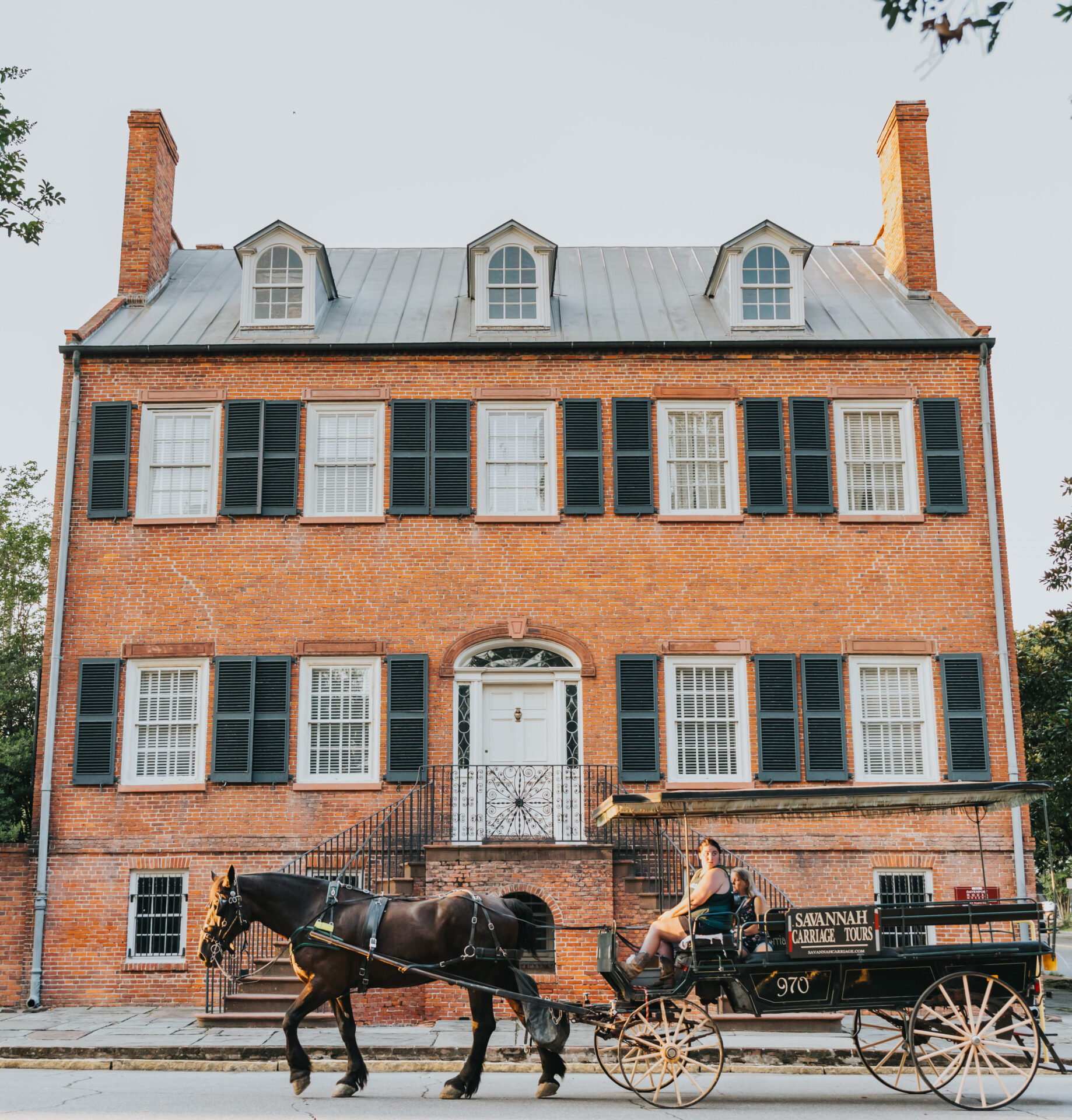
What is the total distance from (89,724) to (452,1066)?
775cm

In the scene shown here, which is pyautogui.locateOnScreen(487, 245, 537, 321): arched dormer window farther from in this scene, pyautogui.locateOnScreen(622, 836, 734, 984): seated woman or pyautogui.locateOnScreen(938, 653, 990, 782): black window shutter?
pyautogui.locateOnScreen(622, 836, 734, 984): seated woman

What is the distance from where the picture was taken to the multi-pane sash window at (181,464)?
1753 centimetres

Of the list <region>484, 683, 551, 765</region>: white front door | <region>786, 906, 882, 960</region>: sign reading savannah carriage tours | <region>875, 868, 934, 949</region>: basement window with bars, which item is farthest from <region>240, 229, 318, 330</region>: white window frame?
<region>786, 906, 882, 960</region>: sign reading savannah carriage tours

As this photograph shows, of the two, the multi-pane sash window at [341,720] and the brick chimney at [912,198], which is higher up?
the brick chimney at [912,198]

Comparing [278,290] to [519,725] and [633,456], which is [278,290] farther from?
[519,725]

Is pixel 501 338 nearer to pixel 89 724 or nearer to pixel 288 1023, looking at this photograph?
pixel 89 724

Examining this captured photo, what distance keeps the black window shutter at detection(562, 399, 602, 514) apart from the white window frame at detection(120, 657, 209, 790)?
5410mm

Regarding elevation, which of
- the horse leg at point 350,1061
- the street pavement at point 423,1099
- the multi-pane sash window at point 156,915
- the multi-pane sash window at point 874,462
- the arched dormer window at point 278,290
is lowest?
the street pavement at point 423,1099

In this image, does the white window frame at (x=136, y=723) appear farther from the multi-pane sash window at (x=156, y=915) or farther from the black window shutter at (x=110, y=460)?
the black window shutter at (x=110, y=460)

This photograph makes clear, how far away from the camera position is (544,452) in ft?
58.3

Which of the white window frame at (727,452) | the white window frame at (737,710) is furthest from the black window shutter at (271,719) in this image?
the white window frame at (727,452)

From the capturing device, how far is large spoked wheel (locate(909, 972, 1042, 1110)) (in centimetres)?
902

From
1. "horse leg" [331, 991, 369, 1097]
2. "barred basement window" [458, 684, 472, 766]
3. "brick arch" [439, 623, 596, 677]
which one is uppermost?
"brick arch" [439, 623, 596, 677]

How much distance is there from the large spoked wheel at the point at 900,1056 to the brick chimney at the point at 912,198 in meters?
12.2
